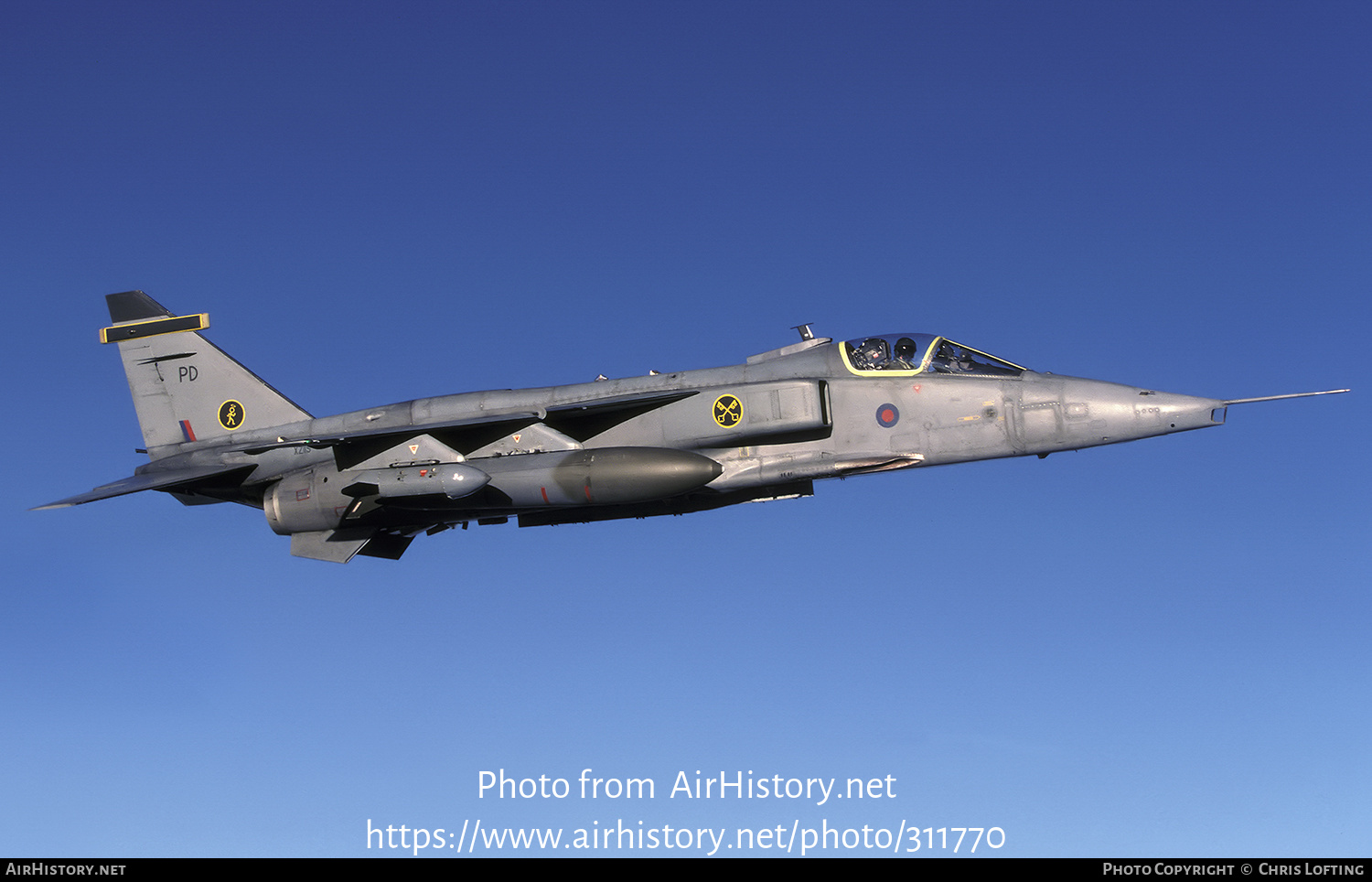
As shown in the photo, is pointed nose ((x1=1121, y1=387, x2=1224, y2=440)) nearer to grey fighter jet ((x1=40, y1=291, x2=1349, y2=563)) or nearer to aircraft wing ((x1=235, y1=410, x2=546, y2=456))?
grey fighter jet ((x1=40, y1=291, x2=1349, y2=563))

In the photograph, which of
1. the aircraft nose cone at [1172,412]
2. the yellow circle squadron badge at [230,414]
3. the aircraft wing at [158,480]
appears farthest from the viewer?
the yellow circle squadron badge at [230,414]

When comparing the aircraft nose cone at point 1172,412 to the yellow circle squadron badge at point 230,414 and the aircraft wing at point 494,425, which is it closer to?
the aircraft wing at point 494,425

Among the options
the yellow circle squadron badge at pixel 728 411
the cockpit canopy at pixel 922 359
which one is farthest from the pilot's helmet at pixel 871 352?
the yellow circle squadron badge at pixel 728 411

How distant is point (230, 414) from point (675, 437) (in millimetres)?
8065

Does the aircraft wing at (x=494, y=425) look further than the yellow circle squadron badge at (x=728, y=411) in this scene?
Yes

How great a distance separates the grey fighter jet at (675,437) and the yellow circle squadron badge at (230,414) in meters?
1.26

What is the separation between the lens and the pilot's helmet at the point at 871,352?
1711 cm

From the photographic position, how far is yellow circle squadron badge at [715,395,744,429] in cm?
1708

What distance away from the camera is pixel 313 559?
61.6 feet

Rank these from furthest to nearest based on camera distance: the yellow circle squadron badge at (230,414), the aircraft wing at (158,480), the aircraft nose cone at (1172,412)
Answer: the yellow circle squadron badge at (230,414) → the aircraft wing at (158,480) → the aircraft nose cone at (1172,412)

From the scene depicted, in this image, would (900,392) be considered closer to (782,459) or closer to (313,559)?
(782,459)

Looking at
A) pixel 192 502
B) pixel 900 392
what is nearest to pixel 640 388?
pixel 900 392
